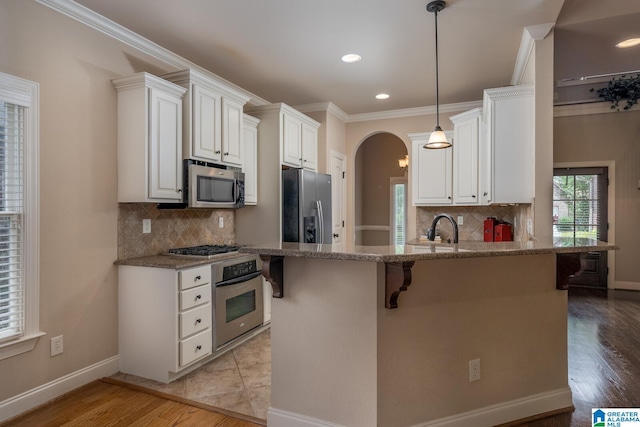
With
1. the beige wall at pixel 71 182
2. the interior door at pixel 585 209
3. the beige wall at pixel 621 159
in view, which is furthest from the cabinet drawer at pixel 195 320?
the beige wall at pixel 621 159

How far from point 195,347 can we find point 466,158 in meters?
3.50

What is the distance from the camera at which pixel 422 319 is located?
1.96 metres

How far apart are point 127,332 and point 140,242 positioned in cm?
71

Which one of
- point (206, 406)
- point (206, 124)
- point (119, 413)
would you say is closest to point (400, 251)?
point (206, 406)

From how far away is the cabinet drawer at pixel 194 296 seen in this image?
2732mm

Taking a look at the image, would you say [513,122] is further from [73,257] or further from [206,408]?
[73,257]

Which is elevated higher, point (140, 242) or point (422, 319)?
point (140, 242)

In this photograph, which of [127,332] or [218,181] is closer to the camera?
[127,332]

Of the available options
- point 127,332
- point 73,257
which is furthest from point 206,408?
point 73,257

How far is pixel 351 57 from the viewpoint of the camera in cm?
349

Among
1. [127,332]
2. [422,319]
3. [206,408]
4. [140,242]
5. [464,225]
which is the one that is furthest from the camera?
[464,225]

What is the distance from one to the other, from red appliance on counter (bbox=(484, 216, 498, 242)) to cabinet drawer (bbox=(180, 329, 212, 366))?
131 inches

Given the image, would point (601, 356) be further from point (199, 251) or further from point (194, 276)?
point (199, 251)

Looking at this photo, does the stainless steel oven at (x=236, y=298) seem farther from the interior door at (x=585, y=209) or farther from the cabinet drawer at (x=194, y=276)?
the interior door at (x=585, y=209)
